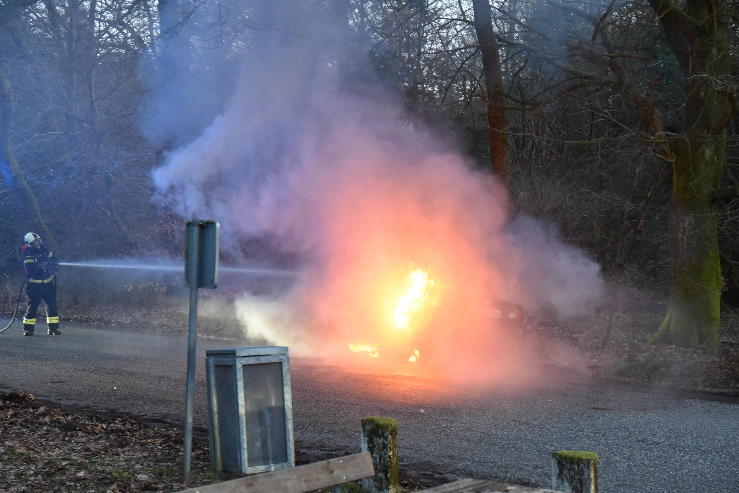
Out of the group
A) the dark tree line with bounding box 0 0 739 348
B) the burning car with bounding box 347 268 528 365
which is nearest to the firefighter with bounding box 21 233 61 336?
the dark tree line with bounding box 0 0 739 348

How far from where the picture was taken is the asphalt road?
23.5 feet

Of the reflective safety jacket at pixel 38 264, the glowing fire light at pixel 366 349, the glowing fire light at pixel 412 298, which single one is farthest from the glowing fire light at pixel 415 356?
the reflective safety jacket at pixel 38 264

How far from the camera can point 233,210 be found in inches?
749

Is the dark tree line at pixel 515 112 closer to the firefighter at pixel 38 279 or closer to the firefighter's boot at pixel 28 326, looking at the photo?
the firefighter at pixel 38 279

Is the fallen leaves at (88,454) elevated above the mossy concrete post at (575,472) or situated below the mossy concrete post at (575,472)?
below

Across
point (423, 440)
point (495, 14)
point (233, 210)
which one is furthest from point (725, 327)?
point (423, 440)

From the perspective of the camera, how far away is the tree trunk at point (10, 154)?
1639 cm

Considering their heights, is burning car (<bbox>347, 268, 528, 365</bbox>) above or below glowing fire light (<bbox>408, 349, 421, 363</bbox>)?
above

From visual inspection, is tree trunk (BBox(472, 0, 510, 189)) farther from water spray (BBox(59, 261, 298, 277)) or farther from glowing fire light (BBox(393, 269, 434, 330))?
water spray (BBox(59, 261, 298, 277))

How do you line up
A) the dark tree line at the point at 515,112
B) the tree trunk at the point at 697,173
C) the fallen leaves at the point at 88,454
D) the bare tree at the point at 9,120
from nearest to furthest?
the fallen leaves at the point at 88,454 < the bare tree at the point at 9,120 < the tree trunk at the point at 697,173 < the dark tree line at the point at 515,112

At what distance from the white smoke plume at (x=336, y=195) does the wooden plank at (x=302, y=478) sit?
1185 centimetres

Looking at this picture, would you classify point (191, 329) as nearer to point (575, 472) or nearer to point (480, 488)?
point (480, 488)

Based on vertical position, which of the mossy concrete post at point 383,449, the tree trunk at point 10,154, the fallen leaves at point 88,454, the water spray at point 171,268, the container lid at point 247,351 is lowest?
the fallen leaves at point 88,454

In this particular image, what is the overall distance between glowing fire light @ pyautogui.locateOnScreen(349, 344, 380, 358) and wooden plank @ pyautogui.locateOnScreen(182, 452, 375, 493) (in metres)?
10.1
